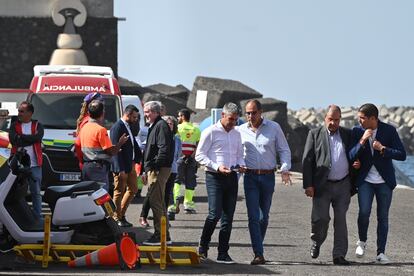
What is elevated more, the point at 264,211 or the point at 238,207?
the point at 264,211

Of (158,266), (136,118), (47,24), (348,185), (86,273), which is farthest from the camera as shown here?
(47,24)

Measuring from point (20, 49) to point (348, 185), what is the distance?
40239 millimetres

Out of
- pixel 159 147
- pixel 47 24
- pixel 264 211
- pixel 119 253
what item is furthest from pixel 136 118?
pixel 47 24

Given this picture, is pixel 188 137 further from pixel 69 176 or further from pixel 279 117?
pixel 279 117

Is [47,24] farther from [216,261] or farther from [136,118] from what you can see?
[216,261]

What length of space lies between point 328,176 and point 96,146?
302cm

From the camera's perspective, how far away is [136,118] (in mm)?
19328

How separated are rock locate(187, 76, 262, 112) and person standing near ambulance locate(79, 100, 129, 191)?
33679 millimetres

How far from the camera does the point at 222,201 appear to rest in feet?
51.3

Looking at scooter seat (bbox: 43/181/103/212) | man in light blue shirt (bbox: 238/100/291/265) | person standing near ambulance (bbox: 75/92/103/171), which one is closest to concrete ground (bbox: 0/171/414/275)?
man in light blue shirt (bbox: 238/100/291/265)

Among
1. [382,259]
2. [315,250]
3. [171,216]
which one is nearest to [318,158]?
[315,250]

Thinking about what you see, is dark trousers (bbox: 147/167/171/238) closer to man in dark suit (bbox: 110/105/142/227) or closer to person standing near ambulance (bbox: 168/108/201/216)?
man in dark suit (bbox: 110/105/142/227)

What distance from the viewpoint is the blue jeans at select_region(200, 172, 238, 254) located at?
50.8 ft

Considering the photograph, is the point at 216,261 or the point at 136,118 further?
the point at 136,118
